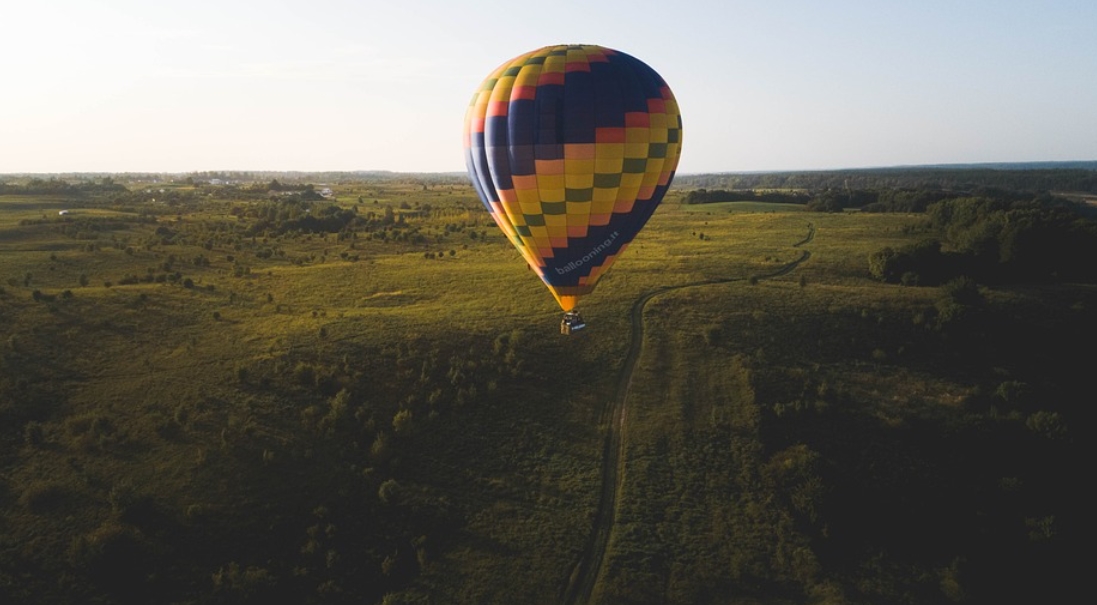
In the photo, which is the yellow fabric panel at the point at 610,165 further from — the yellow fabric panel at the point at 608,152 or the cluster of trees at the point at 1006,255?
the cluster of trees at the point at 1006,255

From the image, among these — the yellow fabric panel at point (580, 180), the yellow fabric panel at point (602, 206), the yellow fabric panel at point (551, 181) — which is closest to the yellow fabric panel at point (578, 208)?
the yellow fabric panel at point (602, 206)

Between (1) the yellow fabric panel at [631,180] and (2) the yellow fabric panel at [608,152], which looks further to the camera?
(1) the yellow fabric panel at [631,180]

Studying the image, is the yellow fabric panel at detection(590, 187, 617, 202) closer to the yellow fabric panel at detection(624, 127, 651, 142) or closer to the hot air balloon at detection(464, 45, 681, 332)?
the hot air balloon at detection(464, 45, 681, 332)

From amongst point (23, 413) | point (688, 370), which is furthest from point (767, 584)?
point (23, 413)

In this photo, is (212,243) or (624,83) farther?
(212,243)

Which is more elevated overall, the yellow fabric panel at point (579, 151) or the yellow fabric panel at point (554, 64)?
the yellow fabric panel at point (554, 64)

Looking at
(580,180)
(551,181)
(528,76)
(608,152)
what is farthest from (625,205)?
(528,76)

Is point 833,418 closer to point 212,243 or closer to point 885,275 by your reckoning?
point 885,275
